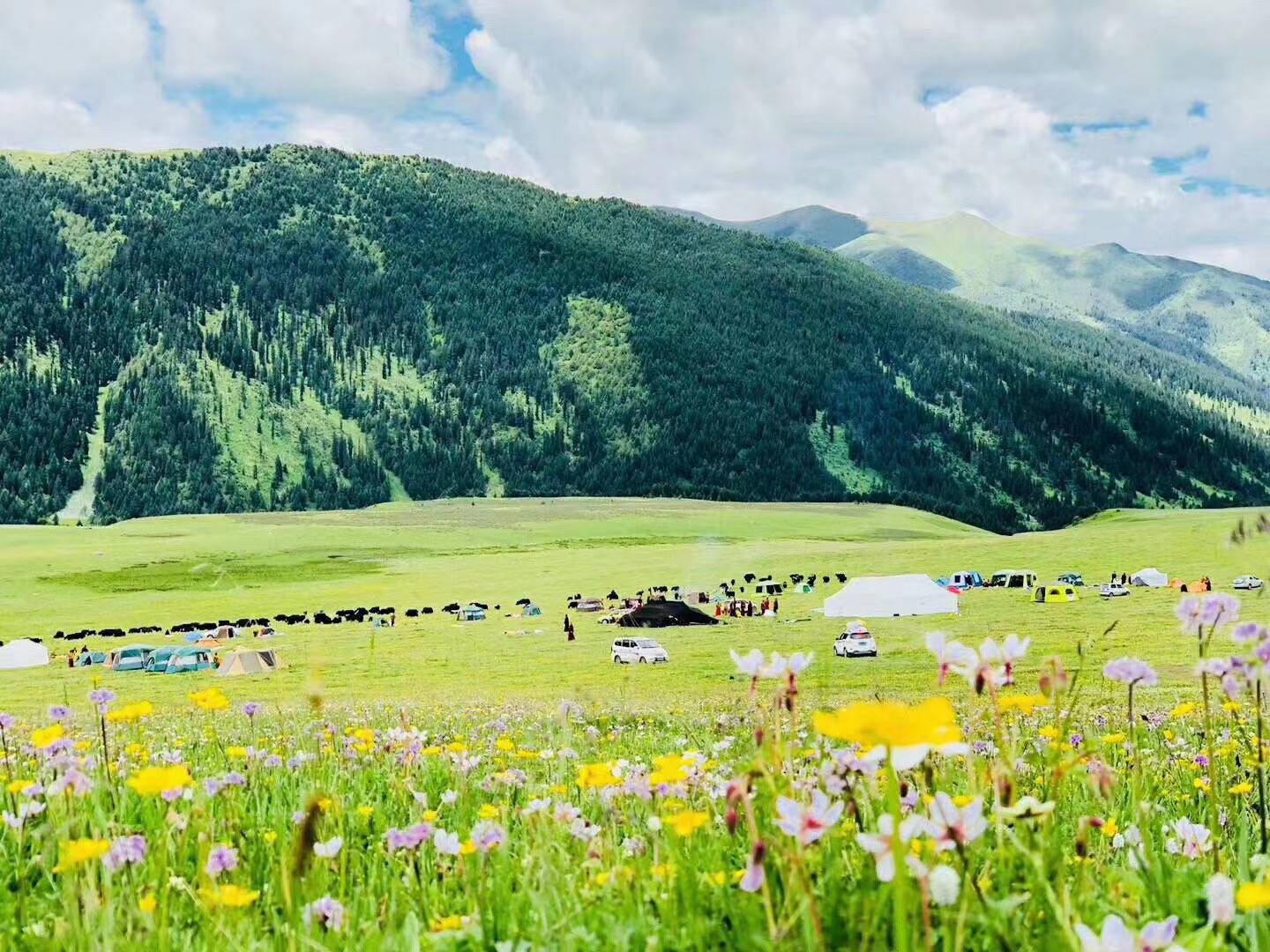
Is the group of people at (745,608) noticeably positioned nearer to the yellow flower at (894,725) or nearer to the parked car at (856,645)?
the parked car at (856,645)

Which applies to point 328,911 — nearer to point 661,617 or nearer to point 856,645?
point 856,645

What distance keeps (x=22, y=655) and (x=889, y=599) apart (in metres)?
50.1

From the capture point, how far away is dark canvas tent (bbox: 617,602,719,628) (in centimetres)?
6384

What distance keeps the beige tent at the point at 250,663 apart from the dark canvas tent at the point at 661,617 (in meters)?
22.1

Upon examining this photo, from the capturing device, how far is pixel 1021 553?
85.5 meters

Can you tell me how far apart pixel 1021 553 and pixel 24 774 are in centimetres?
8703

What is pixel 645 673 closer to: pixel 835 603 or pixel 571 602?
pixel 835 603

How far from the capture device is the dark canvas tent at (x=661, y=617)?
63.8 metres

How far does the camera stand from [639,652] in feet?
142

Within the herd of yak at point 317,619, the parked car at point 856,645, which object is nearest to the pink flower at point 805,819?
the parked car at point 856,645

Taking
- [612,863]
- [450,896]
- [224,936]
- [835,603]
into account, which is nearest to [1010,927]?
[612,863]

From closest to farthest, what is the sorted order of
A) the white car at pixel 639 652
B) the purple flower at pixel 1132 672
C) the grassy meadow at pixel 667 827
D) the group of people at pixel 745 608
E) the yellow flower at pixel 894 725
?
the yellow flower at pixel 894 725
the grassy meadow at pixel 667 827
the purple flower at pixel 1132 672
the white car at pixel 639 652
the group of people at pixel 745 608

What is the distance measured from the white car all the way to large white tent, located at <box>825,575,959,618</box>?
2086 cm

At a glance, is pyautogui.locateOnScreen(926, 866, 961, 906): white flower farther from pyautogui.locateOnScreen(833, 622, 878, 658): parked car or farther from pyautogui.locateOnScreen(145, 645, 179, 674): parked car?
pyautogui.locateOnScreen(145, 645, 179, 674): parked car
